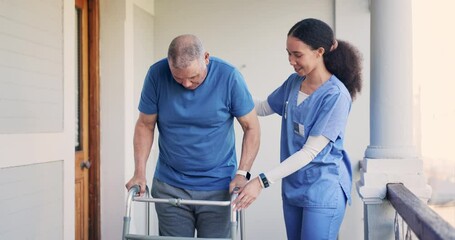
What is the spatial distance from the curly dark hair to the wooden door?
1961 mm

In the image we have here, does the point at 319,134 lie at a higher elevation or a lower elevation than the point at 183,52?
lower

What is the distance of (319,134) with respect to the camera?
2361 millimetres

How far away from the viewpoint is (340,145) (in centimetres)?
250

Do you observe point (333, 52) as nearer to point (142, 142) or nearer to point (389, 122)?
point (389, 122)

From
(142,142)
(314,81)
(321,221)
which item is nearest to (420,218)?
(321,221)

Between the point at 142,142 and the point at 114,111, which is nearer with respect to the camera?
the point at 142,142

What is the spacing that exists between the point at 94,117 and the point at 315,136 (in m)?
2.26

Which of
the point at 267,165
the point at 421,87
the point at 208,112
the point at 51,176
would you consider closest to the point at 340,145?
the point at 208,112

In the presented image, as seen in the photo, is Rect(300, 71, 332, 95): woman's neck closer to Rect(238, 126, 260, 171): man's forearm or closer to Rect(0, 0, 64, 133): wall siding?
Rect(238, 126, 260, 171): man's forearm

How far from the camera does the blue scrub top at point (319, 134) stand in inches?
94.3

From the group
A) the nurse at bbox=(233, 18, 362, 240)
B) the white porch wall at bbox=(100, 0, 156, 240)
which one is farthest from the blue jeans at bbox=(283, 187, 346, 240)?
the white porch wall at bbox=(100, 0, 156, 240)

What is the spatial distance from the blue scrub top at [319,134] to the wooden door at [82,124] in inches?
75.1

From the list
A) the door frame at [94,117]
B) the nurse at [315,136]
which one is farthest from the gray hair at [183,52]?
the door frame at [94,117]

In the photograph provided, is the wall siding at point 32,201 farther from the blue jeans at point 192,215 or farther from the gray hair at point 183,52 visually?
the gray hair at point 183,52
